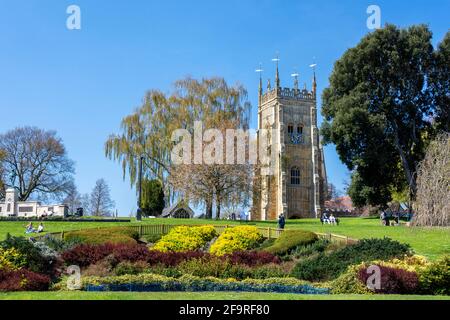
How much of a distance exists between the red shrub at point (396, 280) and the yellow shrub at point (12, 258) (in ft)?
32.7

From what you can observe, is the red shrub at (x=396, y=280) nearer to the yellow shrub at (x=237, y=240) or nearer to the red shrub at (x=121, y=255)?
the red shrub at (x=121, y=255)

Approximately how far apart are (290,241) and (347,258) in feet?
20.7

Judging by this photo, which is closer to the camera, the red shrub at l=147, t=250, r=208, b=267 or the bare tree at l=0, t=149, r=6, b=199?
the red shrub at l=147, t=250, r=208, b=267

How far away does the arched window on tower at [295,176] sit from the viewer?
75000 millimetres

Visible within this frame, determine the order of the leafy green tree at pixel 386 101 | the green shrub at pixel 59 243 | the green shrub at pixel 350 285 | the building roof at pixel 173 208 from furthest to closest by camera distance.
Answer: the building roof at pixel 173 208 → the leafy green tree at pixel 386 101 → the green shrub at pixel 59 243 → the green shrub at pixel 350 285

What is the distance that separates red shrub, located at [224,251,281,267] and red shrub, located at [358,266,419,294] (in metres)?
6.07

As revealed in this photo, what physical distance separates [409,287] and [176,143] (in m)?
37.0

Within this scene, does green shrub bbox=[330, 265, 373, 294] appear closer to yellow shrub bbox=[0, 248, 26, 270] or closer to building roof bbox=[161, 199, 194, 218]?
yellow shrub bbox=[0, 248, 26, 270]

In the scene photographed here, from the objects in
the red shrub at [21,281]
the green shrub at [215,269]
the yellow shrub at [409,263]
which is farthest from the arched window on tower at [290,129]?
the red shrub at [21,281]

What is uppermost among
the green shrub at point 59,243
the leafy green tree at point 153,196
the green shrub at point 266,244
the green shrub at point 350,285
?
the leafy green tree at point 153,196

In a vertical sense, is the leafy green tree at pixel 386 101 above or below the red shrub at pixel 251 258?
above

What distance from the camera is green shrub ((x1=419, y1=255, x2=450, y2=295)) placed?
18000mm

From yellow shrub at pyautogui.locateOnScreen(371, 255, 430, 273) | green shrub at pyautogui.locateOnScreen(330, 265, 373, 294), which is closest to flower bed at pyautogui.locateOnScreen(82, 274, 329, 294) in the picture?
green shrub at pyautogui.locateOnScreen(330, 265, 373, 294)

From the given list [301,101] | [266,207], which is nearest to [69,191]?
[266,207]
